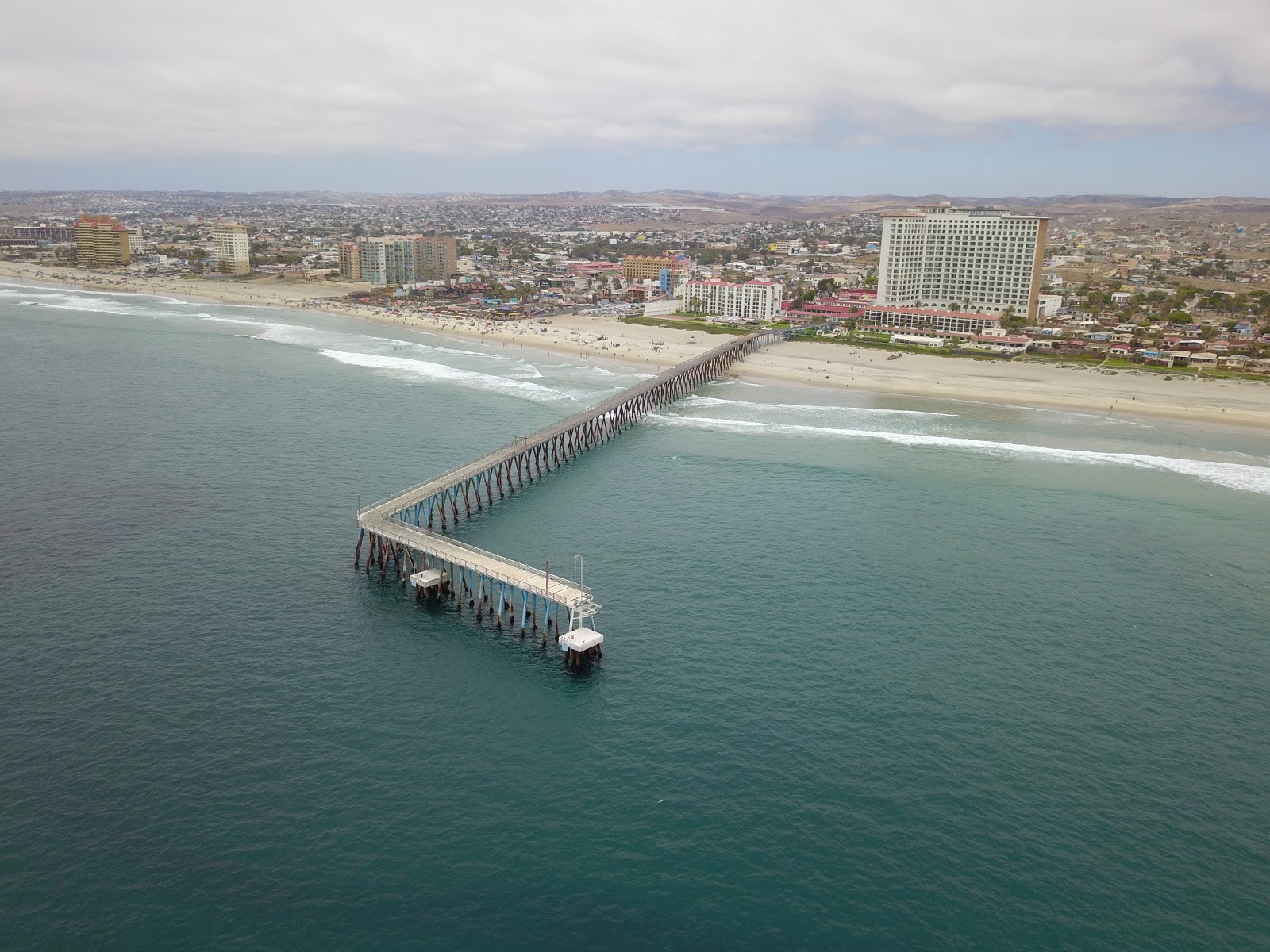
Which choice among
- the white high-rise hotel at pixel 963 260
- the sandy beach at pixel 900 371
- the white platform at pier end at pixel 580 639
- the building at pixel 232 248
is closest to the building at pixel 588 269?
the sandy beach at pixel 900 371

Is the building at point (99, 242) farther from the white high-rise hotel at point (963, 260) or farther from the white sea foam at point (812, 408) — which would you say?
the white sea foam at point (812, 408)

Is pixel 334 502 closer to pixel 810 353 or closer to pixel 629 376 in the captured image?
pixel 629 376

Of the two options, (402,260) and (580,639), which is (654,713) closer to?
(580,639)

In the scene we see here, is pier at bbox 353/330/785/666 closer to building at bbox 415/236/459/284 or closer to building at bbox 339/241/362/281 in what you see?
building at bbox 415/236/459/284

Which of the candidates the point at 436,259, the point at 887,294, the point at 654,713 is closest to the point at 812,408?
the point at 654,713

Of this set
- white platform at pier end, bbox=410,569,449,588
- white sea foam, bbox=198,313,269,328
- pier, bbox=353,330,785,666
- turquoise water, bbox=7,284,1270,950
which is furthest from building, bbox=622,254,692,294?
white platform at pier end, bbox=410,569,449,588

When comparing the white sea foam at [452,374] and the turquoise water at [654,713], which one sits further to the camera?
the white sea foam at [452,374]
